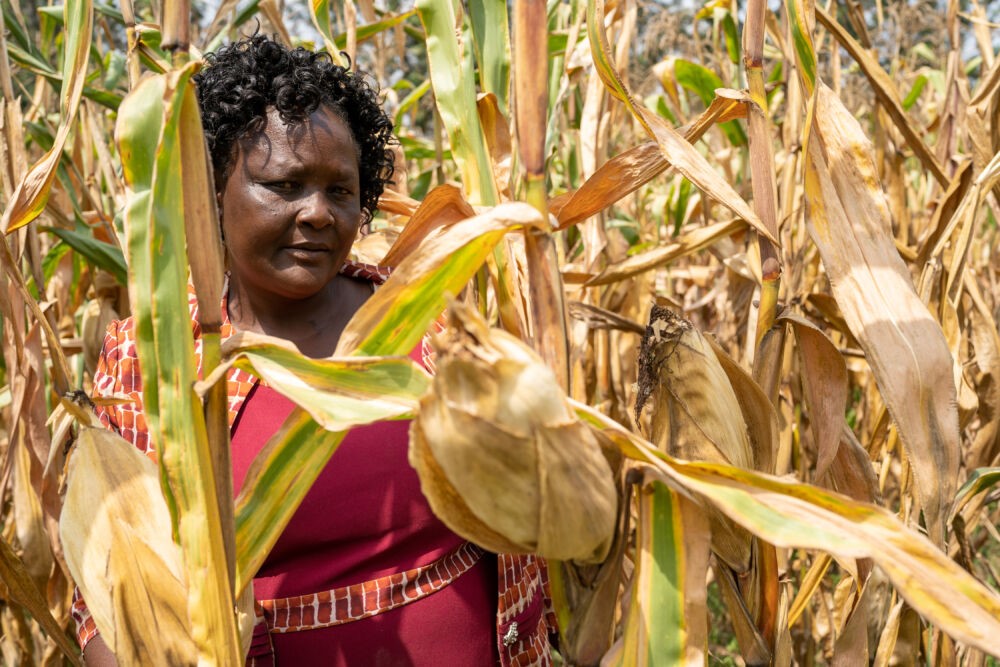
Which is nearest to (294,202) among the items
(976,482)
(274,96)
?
(274,96)

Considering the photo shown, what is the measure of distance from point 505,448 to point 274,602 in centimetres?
61

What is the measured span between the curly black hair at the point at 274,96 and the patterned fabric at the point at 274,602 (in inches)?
8.4

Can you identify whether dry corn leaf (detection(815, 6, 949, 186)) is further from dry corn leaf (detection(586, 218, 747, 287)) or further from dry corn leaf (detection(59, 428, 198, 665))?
dry corn leaf (detection(59, 428, 198, 665))

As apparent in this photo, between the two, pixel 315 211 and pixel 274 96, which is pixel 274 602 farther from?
pixel 274 96

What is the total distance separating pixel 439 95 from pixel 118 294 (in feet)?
3.66

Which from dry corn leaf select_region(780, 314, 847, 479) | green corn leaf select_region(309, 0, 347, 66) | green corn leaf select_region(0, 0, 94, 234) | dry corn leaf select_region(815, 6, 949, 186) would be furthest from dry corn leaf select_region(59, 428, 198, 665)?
dry corn leaf select_region(815, 6, 949, 186)

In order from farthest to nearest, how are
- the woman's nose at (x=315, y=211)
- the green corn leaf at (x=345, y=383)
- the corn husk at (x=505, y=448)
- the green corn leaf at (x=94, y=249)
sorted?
1. the green corn leaf at (x=94, y=249)
2. the woman's nose at (x=315, y=211)
3. the green corn leaf at (x=345, y=383)
4. the corn husk at (x=505, y=448)

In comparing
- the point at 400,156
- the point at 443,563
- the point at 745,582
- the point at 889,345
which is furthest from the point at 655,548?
the point at 400,156

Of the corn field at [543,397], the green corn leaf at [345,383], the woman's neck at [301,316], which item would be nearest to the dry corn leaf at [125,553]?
the corn field at [543,397]

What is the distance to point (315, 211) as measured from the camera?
1.00m

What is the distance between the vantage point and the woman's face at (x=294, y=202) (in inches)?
39.8

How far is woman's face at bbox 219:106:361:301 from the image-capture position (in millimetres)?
1012

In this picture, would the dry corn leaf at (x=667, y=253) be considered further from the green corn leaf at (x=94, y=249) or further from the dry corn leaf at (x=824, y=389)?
the green corn leaf at (x=94, y=249)

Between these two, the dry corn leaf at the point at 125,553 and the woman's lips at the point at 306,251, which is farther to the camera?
the woman's lips at the point at 306,251
